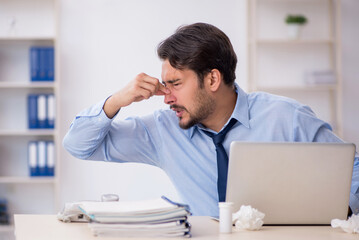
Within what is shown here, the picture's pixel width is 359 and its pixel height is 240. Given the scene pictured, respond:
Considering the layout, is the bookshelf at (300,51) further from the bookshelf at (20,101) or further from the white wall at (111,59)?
the bookshelf at (20,101)

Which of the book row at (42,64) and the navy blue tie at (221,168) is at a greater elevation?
the book row at (42,64)

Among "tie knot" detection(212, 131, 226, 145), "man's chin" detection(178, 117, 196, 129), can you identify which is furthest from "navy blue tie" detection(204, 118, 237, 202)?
"man's chin" detection(178, 117, 196, 129)

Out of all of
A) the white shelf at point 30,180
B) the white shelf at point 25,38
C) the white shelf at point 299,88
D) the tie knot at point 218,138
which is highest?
the white shelf at point 25,38

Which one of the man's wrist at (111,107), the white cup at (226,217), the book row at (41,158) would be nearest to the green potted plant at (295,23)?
the book row at (41,158)

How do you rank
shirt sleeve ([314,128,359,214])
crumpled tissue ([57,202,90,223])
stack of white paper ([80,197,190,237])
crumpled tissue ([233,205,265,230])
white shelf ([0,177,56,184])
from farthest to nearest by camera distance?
white shelf ([0,177,56,184])
shirt sleeve ([314,128,359,214])
crumpled tissue ([57,202,90,223])
crumpled tissue ([233,205,265,230])
stack of white paper ([80,197,190,237])

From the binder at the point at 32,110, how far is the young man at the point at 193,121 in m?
1.93

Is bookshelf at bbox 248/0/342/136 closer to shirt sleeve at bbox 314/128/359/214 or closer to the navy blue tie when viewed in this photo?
shirt sleeve at bbox 314/128/359/214

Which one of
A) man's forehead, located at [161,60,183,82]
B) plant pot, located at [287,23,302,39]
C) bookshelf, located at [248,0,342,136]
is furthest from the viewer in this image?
bookshelf, located at [248,0,342,136]

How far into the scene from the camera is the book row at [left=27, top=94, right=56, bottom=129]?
158 inches

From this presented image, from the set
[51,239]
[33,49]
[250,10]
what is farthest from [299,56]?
[51,239]

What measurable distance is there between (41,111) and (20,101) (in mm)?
329

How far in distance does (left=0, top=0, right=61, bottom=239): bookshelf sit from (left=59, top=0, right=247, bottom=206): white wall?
0.13 metres

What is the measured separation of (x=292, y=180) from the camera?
1.59 metres

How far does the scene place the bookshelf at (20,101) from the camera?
4250 mm
